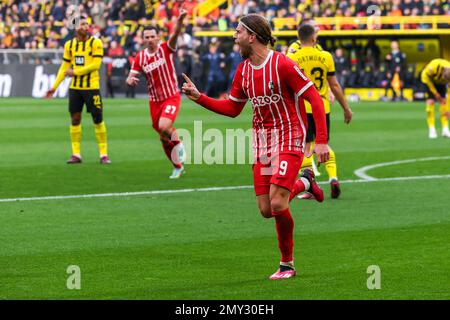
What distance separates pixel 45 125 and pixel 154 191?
1344 cm

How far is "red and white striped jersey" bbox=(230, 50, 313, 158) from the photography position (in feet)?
28.2

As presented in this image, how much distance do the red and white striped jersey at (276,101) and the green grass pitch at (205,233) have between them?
103cm

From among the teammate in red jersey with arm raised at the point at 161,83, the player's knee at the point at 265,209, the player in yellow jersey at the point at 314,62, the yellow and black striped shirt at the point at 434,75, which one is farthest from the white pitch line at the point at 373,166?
the player's knee at the point at 265,209

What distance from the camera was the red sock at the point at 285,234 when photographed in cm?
855

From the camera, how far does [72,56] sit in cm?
1841

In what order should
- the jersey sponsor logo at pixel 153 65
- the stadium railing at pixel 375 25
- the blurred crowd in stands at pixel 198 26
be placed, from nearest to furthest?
the jersey sponsor logo at pixel 153 65 < the stadium railing at pixel 375 25 < the blurred crowd in stands at pixel 198 26

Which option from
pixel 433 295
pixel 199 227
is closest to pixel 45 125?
pixel 199 227

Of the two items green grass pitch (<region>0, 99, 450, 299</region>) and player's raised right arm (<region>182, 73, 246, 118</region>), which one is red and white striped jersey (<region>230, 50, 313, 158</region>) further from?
green grass pitch (<region>0, 99, 450, 299</region>)

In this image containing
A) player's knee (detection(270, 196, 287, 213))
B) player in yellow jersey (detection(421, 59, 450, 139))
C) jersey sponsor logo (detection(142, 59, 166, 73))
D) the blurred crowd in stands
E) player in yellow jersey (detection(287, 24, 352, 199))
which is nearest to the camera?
player's knee (detection(270, 196, 287, 213))

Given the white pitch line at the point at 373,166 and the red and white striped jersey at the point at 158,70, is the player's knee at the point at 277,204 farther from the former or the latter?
the red and white striped jersey at the point at 158,70

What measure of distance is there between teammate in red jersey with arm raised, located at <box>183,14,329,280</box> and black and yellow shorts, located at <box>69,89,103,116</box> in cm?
961

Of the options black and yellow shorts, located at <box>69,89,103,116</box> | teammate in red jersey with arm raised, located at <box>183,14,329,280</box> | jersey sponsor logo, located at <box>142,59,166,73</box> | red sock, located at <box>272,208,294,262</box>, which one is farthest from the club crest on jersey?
red sock, located at <box>272,208,294,262</box>

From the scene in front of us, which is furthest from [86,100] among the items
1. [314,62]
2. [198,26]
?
[198,26]

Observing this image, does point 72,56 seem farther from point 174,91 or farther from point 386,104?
point 386,104
